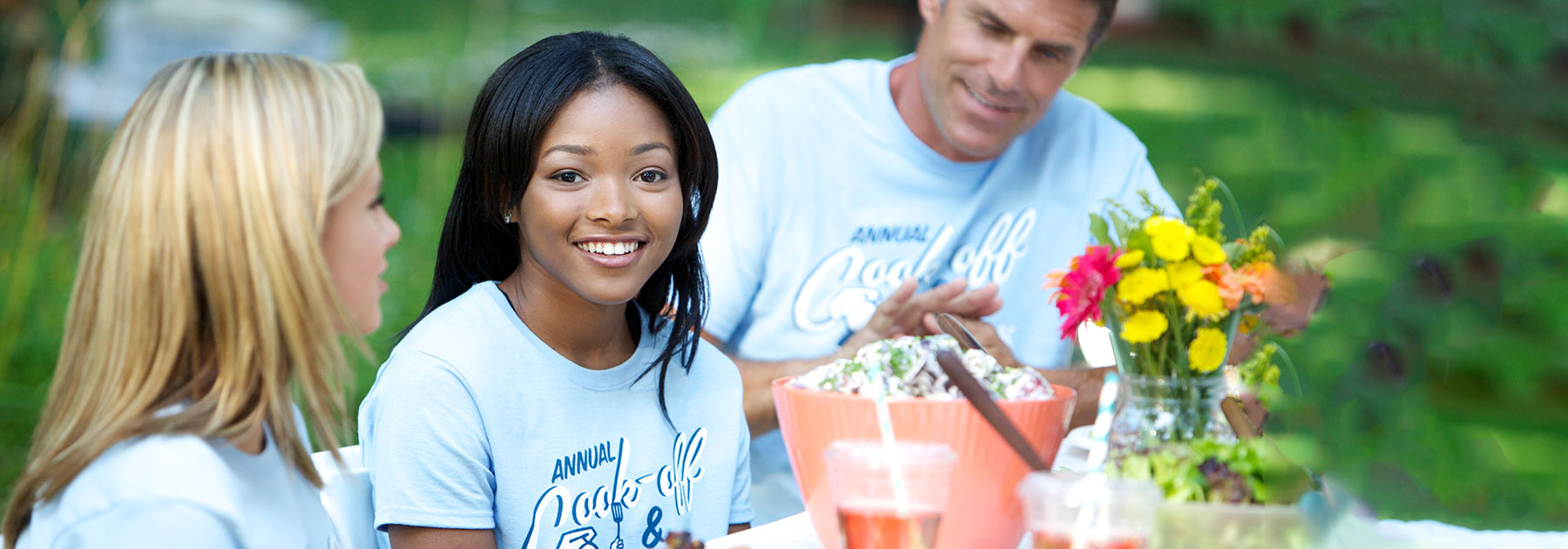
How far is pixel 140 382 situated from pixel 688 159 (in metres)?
0.68

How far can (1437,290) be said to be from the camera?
4.11ft

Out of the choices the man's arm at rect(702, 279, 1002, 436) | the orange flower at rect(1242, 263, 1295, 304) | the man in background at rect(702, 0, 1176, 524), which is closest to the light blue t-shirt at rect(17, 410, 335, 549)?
the man's arm at rect(702, 279, 1002, 436)

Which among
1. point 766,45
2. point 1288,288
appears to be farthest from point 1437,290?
point 766,45

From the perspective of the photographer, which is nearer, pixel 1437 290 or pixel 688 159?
pixel 1437 290

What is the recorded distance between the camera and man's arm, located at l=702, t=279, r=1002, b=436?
1.74m

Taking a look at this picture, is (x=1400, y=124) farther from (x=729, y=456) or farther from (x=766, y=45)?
(x=766, y=45)

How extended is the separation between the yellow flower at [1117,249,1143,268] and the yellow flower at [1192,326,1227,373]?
0.31ft

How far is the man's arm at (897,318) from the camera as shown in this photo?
1.74 metres

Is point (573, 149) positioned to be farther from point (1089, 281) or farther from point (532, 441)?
point (1089, 281)

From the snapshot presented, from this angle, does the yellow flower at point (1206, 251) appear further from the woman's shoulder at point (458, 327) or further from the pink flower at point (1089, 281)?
the woman's shoulder at point (458, 327)

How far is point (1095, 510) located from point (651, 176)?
705 millimetres

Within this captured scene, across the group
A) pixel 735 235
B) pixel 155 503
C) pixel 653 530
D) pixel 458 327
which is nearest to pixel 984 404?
pixel 653 530

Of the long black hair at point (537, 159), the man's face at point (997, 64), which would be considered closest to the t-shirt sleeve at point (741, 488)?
the long black hair at point (537, 159)

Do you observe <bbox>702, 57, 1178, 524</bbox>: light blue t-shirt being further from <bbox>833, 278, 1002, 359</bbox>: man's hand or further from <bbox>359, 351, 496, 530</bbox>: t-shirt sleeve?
<bbox>359, 351, 496, 530</bbox>: t-shirt sleeve
